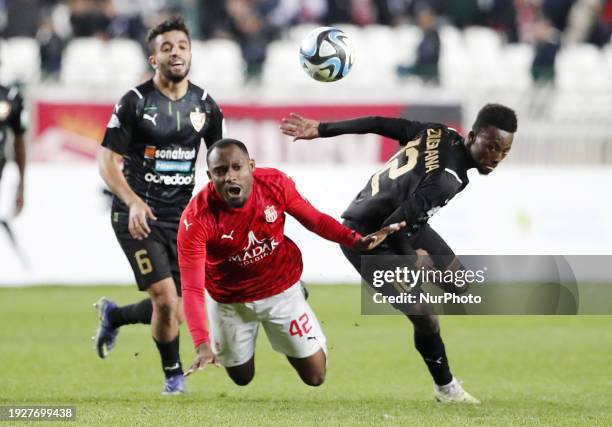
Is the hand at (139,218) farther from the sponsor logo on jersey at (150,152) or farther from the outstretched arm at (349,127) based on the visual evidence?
the outstretched arm at (349,127)

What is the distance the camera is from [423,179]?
8.03 metres

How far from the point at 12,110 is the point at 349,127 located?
4522 millimetres

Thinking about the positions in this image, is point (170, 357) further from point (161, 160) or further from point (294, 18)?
point (294, 18)

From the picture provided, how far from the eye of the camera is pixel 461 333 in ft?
41.3

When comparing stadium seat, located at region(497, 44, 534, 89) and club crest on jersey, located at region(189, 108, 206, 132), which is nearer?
club crest on jersey, located at region(189, 108, 206, 132)

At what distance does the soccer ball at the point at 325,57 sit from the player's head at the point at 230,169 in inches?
67.5

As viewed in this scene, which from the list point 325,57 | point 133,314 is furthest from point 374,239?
point 133,314

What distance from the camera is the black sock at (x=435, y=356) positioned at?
8327 mm

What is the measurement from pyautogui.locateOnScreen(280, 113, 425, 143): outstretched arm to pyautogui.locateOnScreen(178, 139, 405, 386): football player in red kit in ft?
2.04

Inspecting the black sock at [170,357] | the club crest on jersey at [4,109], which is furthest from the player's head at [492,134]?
the club crest on jersey at [4,109]

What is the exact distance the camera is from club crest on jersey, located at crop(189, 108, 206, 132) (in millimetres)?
8695

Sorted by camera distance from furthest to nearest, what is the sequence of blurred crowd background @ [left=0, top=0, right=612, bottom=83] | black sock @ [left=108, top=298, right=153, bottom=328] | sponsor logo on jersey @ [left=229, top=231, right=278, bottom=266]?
blurred crowd background @ [left=0, top=0, right=612, bottom=83] < black sock @ [left=108, top=298, right=153, bottom=328] < sponsor logo on jersey @ [left=229, top=231, right=278, bottom=266]

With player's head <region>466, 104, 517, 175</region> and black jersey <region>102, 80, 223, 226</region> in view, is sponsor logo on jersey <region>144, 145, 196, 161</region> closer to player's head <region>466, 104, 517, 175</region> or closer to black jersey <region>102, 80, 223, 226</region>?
black jersey <region>102, 80, 223, 226</region>

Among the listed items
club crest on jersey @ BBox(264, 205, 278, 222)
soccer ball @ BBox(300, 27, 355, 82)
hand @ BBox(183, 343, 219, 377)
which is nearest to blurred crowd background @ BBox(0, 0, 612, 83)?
soccer ball @ BBox(300, 27, 355, 82)
